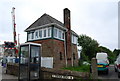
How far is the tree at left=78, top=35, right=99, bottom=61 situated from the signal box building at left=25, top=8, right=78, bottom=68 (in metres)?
22.5

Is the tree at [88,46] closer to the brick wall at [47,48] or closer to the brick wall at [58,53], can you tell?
the brick wall at [58,53]

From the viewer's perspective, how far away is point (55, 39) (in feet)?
52.5

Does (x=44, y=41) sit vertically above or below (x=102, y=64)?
above

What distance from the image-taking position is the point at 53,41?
15477mm

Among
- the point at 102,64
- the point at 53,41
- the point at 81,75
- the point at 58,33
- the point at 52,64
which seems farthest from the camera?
the point at 58,33

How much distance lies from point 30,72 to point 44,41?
7895 mm

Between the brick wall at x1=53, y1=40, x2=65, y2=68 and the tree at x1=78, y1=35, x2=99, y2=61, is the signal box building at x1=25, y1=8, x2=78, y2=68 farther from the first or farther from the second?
the tree at x1=78, y1=35, x2=99, y2=61

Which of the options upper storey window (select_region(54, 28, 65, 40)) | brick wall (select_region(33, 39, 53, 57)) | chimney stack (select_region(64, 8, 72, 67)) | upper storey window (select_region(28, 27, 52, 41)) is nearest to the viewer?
brick wall (select_region(33, 39, 53, 57))

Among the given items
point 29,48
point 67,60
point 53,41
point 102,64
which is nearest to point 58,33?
point 53,41

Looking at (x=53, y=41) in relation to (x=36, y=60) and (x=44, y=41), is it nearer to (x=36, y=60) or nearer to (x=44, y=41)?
(x=44, y=41)

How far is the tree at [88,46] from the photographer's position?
132ft

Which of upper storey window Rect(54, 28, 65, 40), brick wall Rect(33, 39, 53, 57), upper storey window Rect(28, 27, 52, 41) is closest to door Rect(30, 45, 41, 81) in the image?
brick wall Rect(33, 39, 53, 57)

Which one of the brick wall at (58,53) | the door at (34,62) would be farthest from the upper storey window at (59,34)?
the door at (34,62)

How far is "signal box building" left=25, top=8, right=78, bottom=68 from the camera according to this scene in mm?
15498
